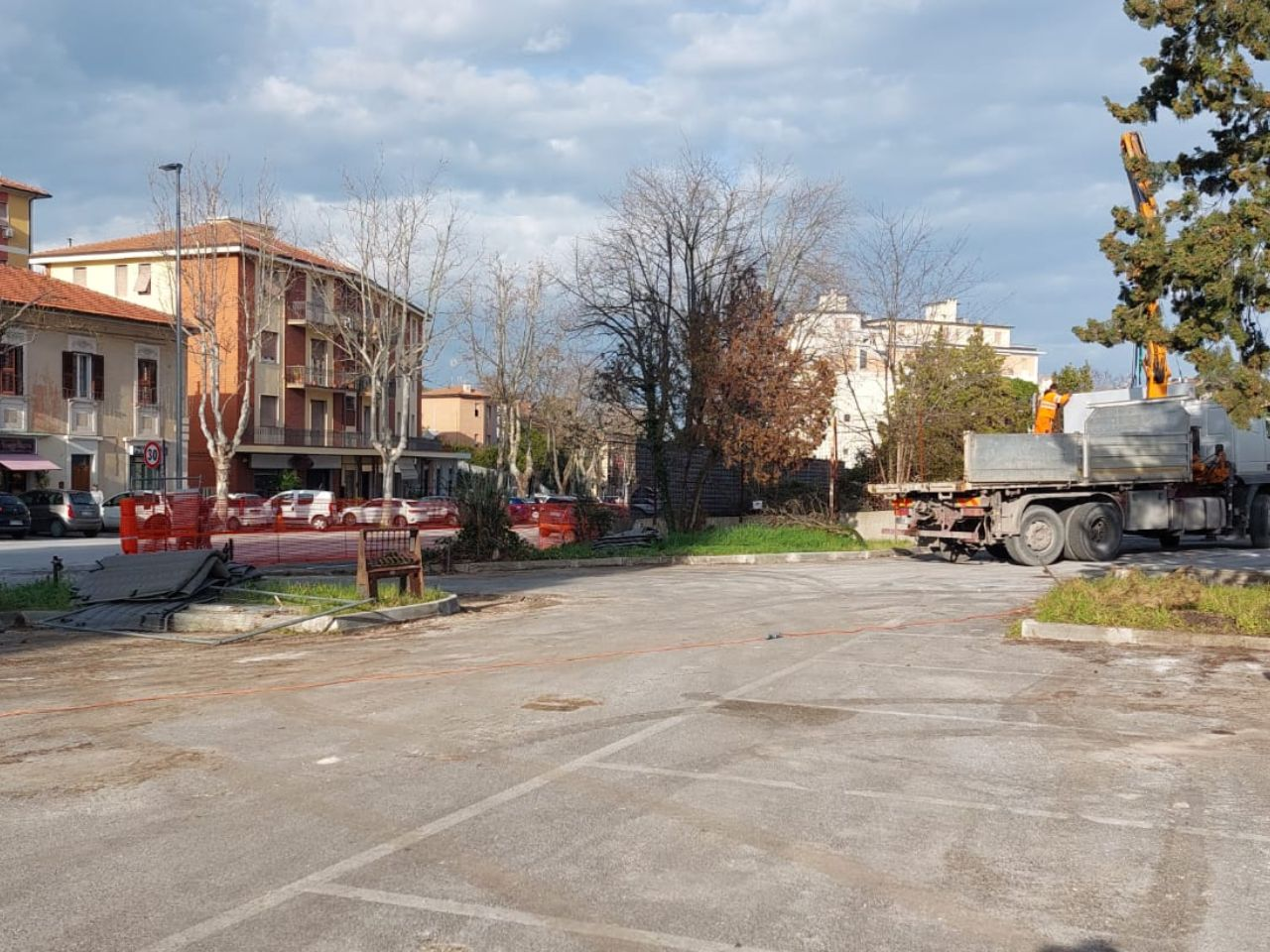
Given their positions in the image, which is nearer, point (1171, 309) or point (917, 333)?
point (1171, 309)

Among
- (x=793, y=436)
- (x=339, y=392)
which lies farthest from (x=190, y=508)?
(x=339, y=392)

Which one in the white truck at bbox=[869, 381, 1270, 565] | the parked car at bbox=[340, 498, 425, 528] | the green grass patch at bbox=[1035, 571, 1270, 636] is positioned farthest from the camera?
the parked car at bbox=[340, 498, 425, 528]

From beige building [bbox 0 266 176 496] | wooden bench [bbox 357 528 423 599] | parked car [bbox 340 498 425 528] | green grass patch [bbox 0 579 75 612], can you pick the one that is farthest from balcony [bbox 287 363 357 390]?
A: wooden bench [bbox 357 528 423 599]

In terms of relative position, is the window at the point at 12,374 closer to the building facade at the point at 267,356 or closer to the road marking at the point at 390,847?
the building facade at the point at 267,356

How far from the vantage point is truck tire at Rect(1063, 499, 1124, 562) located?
2455cm

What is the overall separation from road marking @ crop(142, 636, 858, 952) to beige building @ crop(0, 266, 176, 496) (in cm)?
4045

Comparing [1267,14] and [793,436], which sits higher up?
[1267,14]

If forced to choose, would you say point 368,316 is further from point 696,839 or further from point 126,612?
point 696,839

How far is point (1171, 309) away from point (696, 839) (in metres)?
10.6

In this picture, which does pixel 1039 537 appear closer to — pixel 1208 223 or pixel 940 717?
pixel 1208 223

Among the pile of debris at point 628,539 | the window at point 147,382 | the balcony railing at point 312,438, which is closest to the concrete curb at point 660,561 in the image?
the pile of debris at point 628,539

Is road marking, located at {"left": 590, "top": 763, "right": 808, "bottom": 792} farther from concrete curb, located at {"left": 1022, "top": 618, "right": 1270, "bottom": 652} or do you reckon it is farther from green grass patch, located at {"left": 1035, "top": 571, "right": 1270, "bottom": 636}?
green grass patch, located at {"left": 1035, "top": 571, "right": 1270, "bottom": 636}

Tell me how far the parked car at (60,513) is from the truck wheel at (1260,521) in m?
35.5

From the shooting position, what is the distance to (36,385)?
4719 cm
